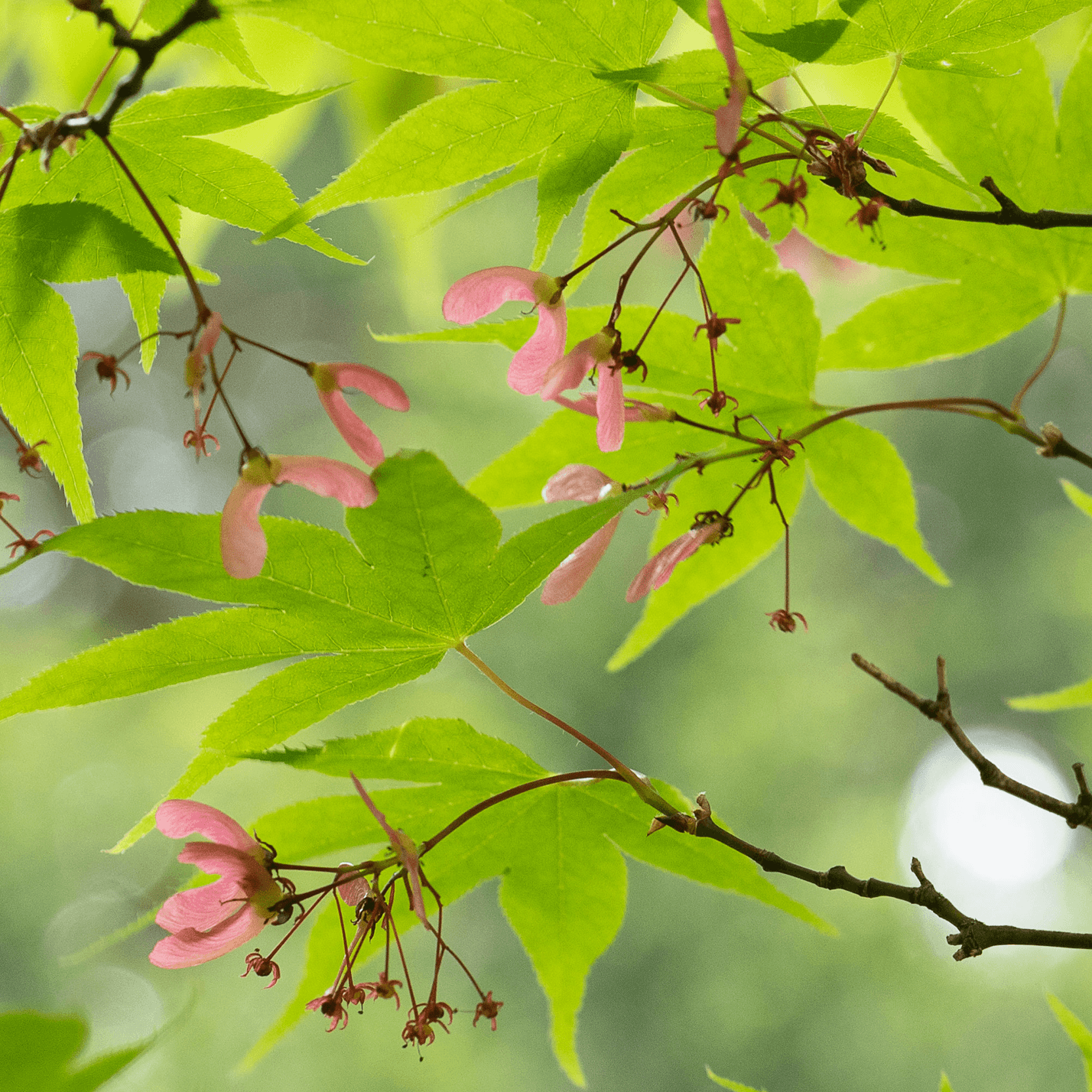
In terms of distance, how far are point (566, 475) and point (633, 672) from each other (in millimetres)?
4734

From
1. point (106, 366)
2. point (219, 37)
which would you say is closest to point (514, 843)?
point (106, 366)

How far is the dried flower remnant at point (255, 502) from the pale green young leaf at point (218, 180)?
108mm

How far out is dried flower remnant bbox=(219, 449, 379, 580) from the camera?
362 millimetres

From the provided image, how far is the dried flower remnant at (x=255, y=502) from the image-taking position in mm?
362

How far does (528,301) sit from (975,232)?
298 mm

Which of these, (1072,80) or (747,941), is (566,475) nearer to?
(1072,80)

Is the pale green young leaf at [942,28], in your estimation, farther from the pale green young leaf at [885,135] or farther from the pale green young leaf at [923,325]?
the pale green young leaf at [923,325]

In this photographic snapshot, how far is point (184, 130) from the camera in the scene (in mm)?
419

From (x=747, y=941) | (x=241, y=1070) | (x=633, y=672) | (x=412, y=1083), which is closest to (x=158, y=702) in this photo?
(x=412, y=1083)

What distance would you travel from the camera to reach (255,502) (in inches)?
14.6

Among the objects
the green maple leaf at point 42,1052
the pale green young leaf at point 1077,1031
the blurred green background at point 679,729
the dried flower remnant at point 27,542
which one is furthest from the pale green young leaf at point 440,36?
the blurred green background at point 679,729

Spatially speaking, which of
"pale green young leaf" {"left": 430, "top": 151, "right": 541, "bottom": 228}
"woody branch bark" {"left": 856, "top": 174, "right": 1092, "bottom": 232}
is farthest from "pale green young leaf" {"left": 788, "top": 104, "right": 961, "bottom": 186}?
"pale green young leaf" {"left": 430, "top": 151, "right": 541, "bottom": 228}

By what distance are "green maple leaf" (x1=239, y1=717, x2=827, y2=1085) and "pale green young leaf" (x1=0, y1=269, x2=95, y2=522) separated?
0.17 metres

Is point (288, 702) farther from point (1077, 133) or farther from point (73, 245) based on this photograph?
point (1077, 133)
